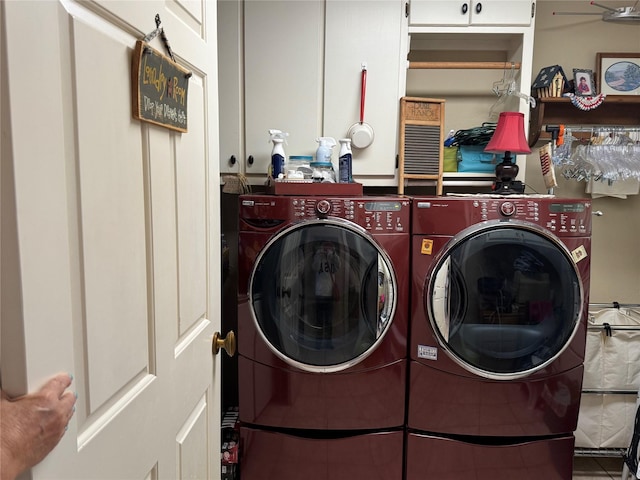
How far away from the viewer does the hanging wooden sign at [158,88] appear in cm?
72

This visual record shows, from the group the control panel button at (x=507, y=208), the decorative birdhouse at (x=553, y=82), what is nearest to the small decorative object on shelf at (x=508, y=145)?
the control panel button at (x=507, y=208)

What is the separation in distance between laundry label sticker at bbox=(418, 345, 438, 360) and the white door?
0.94 m

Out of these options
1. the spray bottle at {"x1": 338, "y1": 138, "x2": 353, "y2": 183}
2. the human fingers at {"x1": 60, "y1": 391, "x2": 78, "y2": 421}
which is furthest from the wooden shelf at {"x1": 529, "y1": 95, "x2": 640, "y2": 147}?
the human fingers at {"x1": 60, "y1": 391, "x2": 78, "y2": 421}

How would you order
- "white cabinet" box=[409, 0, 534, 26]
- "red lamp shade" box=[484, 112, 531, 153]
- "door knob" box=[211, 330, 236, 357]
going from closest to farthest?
"door knob" box=[211, 330, 236, 357], "red lamp shade" box=[484, 112, 531, 153], "white cabinet" box=[409, 0, 534, 26]

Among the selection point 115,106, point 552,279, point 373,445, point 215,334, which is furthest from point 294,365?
point 115,106

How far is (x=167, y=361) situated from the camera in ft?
2.92

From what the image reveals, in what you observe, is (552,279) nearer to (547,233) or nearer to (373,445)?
(547,233)

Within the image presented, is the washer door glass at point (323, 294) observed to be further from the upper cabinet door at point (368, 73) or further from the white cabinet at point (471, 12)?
the white cabinet at point (471, 12)

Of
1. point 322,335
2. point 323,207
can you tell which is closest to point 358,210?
point 323,207

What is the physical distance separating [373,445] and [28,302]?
1.60 meters

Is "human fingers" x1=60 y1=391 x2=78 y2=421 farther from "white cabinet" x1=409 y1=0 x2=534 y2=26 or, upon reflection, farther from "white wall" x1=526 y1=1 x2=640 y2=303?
"white wall" x1=526 y1=1 x2=640 y2=303

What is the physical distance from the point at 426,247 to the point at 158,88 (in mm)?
1161

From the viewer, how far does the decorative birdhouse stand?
2.19m

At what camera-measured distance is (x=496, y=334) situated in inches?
66.5
